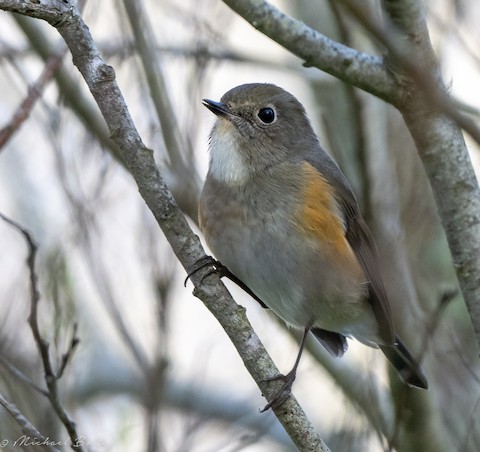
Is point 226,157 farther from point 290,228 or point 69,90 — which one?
point 69,90

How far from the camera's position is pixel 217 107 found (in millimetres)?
4336

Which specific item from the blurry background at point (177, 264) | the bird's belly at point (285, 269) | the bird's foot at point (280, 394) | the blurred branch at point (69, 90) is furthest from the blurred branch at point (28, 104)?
the bird's foot at point (280, 394)

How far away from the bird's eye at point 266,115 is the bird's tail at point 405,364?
1445 millimetres

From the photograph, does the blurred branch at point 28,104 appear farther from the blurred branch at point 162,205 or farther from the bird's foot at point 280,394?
the bird's foot at point 280,394

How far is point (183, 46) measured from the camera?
527 cm

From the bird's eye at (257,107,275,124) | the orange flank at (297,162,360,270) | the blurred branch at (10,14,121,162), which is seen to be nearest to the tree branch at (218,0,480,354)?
the orange flank at (297,162,360,270)

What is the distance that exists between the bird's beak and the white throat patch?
0.05m

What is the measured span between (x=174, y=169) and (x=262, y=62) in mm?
→ 1116

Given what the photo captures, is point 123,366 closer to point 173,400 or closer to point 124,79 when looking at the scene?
point 173,400

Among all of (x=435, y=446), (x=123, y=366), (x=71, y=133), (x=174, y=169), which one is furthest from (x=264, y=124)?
(x=123, y=366)

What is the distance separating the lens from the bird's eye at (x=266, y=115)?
15.0 ft

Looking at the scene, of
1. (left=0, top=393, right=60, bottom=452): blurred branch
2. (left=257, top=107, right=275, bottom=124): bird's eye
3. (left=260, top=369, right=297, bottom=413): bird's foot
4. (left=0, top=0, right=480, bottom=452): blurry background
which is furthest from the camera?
(left=257, top=107, right=275, bottom=124): bird's eye

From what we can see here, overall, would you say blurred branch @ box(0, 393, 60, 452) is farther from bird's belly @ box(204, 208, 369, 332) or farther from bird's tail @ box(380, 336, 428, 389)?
bird's tail @ box(380, 336, 428, 389)

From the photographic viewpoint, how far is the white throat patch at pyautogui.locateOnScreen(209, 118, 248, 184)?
426cm
